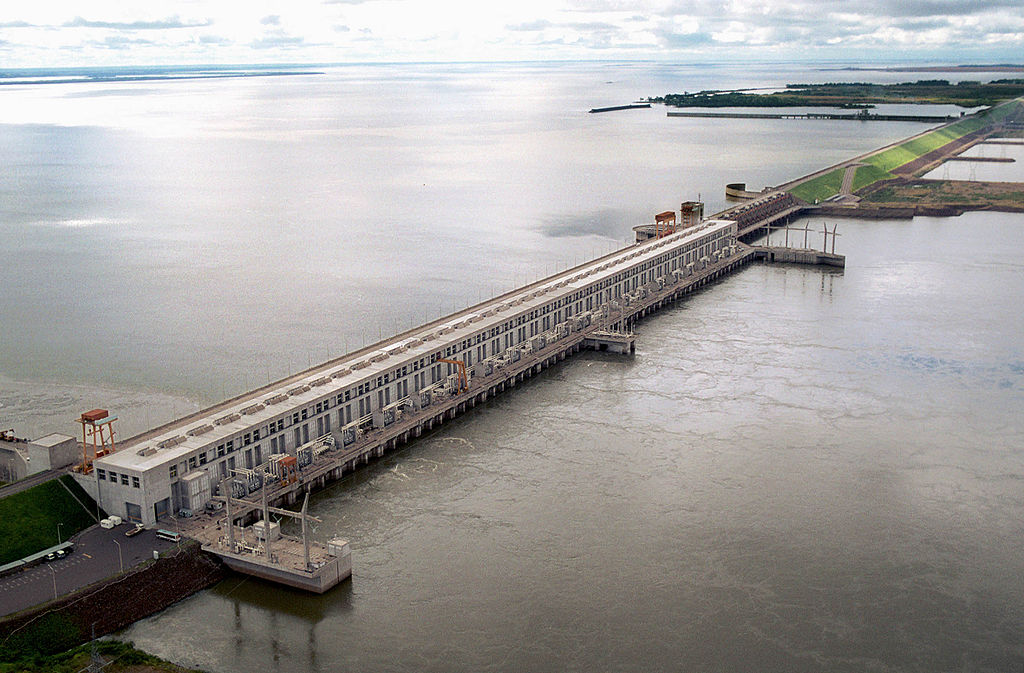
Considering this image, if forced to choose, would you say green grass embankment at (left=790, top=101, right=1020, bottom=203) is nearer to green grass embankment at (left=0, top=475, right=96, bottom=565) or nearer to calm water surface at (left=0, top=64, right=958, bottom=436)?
calm water surface at (left=0, top=64, right=958, bottom=436)

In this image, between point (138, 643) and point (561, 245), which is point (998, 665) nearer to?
point (138, 643)

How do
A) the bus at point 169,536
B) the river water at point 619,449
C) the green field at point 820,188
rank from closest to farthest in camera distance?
1. the river water at point 619,449
2. the bus at point 169,536
3. the green field at point 820,188

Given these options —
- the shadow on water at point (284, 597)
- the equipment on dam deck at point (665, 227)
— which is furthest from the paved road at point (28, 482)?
the equipment on dam deck at point (665, 227)

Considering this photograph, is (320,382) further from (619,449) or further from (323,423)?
(619,449)

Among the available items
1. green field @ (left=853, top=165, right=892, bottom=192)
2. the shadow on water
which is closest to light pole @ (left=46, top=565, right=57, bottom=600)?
the shadow on water

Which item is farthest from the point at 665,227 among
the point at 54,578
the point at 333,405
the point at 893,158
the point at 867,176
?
the point at 893,158

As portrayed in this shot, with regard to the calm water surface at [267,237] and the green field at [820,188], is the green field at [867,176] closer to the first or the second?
the green field at [820,188]

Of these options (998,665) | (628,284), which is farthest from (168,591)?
(628,284)
